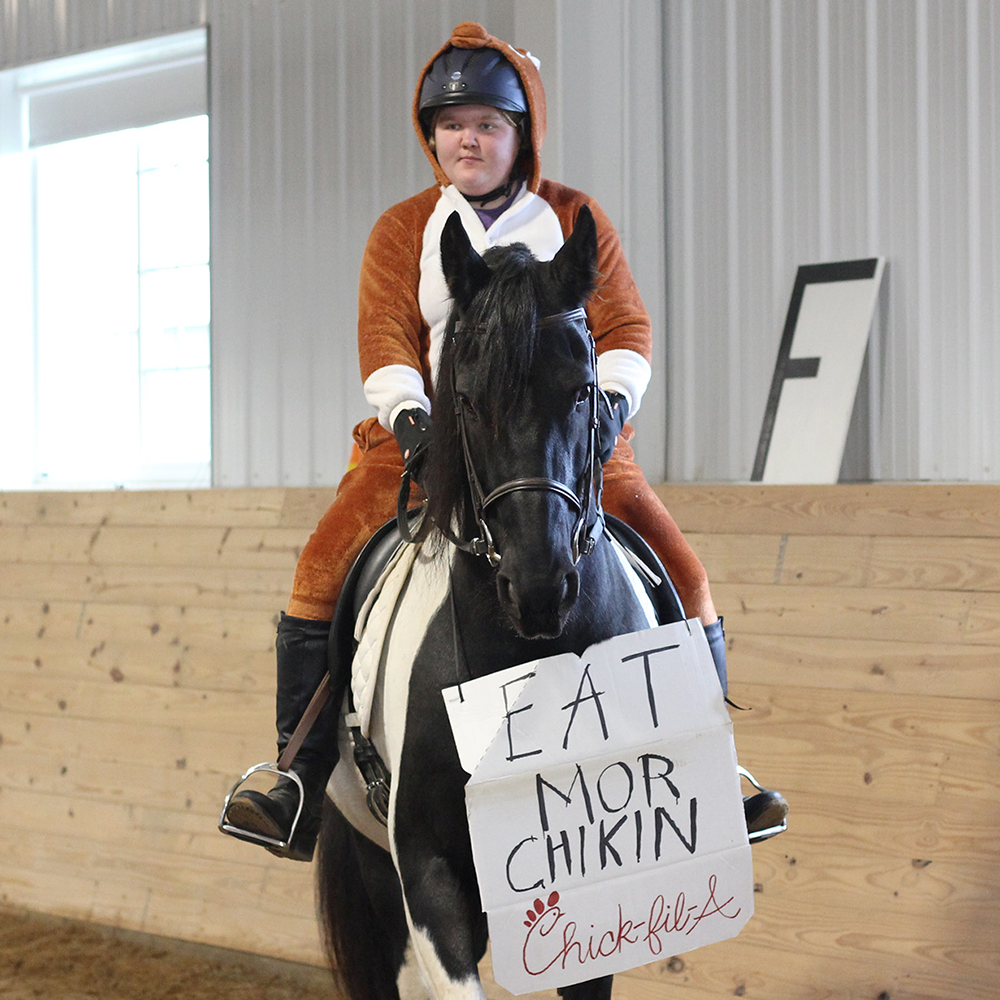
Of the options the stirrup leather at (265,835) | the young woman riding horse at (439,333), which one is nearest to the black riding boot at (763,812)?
the young woman riding horse at (439,333)

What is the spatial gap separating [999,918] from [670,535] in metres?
1.29

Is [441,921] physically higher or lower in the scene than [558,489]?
lower

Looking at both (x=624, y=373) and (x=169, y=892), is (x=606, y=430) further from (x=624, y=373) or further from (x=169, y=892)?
(x=169, y=892)

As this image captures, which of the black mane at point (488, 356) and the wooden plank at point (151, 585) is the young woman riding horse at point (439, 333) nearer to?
the black mane at point (488, 356)

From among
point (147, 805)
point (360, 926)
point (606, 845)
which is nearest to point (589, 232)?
point (606, 845)

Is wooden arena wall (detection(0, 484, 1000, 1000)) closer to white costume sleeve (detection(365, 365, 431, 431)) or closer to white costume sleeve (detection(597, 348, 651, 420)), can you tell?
white costume sleeve (detection(597, 348, 651, 420))

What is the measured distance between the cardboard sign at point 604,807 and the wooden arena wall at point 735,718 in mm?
955

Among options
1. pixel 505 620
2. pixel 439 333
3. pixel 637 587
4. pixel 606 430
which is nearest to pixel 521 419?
pixel 606 430

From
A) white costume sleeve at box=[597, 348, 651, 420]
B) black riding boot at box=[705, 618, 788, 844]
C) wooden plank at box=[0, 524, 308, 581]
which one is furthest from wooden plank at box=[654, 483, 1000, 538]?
wooden plank at box=[0, 524, 308, 581]

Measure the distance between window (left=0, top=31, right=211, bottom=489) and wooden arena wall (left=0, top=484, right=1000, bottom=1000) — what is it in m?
1.31

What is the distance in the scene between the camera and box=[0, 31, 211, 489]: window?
16.8ft

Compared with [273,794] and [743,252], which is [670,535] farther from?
[743,252]

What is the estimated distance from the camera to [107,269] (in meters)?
5.45

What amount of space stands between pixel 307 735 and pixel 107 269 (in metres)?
4.30
